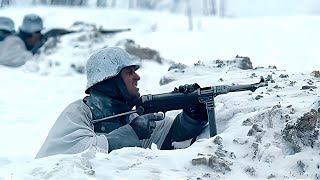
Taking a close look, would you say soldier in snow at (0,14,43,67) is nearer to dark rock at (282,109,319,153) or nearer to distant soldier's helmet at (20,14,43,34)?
distant soldier's helmet at (20,14,43,34)

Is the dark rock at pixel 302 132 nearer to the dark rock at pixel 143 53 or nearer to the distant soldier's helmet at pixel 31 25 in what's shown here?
the dark rock at pixel 143 53

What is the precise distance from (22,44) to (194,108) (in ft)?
28.9

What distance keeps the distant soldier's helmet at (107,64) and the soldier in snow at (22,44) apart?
8.19m

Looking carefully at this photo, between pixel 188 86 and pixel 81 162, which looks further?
pixel 188 86

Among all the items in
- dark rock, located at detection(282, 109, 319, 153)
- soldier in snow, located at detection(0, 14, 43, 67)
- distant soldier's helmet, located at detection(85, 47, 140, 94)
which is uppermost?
distant soldier's helmet, located at detection(85, 47, 140, 94)

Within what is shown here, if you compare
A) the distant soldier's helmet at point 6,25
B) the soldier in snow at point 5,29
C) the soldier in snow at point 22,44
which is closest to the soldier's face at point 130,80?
the soldier in snow at point 22,44

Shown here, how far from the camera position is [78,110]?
3924mm

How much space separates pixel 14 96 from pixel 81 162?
6.83 meters

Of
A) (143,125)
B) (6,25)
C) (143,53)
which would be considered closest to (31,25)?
(6,25)

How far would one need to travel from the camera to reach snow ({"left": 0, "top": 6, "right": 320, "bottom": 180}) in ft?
10.2

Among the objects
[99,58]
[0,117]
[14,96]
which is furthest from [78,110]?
[14,96]

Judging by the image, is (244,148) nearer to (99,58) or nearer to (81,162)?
(81,162)

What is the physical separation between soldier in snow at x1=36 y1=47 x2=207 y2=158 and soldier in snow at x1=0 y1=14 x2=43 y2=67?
8256mm

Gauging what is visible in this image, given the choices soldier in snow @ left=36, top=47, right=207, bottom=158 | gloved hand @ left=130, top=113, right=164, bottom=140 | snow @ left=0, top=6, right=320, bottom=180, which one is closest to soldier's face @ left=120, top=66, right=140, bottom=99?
soldier in snow @ left=36, top=47, right=207, bottom=158
